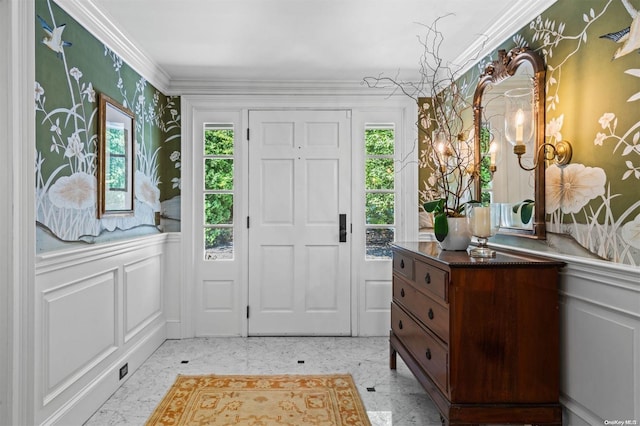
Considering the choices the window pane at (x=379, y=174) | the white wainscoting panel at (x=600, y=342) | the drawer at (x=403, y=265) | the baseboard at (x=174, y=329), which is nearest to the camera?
the white wainscoting panel at (x=600, y=342)

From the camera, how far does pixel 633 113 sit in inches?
62.0

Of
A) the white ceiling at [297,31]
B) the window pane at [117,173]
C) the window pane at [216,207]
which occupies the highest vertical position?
the white ceiling at [297,31]

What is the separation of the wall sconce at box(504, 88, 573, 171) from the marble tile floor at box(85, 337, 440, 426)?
5.10ft

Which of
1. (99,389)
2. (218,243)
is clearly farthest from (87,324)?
(218,243)

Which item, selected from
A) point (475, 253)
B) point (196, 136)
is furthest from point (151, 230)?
point (475, 253)

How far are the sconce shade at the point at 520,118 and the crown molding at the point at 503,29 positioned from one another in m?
0.41

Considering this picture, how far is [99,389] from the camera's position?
2.43 meters

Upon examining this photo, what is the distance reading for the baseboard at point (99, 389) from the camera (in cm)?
210

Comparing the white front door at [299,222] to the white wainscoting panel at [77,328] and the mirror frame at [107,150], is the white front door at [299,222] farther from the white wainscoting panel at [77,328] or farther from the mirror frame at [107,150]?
the white wainscoting panel at [77,328]

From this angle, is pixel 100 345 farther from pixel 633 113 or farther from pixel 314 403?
pixel 633 113

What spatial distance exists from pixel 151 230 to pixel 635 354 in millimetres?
3261

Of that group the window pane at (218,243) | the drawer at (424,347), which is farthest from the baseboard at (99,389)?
the drawer at (424,347)

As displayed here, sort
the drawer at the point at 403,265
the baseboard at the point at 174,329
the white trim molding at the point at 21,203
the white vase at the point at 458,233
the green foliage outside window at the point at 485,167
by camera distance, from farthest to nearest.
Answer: the baseboard at the point at 174,329, the green foliage outside window at the point at 485,167, the drawer at the point at 403,265, the white vase at the point at 458,233, the white trim molding at the point at 21,203

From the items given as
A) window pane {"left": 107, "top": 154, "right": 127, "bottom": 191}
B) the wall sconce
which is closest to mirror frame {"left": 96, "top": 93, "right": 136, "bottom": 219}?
window pane {"left": 107, "top": 154, "right": 127, "bottom": 191}
